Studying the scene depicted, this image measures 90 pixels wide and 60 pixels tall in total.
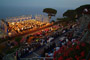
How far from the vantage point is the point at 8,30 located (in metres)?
17.7

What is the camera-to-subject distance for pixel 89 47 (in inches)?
143

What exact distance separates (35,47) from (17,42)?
10.0ft

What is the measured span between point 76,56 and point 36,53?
20.6 feet

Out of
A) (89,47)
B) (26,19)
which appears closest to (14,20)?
(26,19)

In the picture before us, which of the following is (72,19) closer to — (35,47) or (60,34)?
(60,34)

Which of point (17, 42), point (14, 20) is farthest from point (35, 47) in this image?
point (14, 20)

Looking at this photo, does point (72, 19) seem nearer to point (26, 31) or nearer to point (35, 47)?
point (26, 31)

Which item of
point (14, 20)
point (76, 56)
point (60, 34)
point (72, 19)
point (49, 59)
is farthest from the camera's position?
point (72, 19)

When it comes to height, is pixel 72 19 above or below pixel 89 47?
below

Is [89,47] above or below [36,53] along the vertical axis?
above

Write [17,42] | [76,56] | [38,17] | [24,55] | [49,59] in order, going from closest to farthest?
[76,56]
[49,59]
[24,55]
[17,42]
[38,17]

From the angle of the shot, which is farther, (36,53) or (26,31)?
(26,31)

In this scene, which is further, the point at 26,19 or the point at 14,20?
the point at 26,19

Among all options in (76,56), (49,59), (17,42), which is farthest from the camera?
(17,42)
